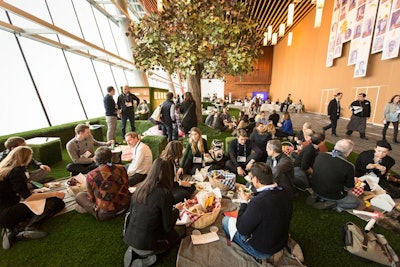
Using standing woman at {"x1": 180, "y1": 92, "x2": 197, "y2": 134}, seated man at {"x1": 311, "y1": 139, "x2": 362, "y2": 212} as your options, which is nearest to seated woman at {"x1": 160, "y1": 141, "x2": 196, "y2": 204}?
seated man at {"x1": 311, "y1": 139, "x2": 362, "y2": 212}

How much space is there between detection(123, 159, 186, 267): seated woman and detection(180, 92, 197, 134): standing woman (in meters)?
4.07

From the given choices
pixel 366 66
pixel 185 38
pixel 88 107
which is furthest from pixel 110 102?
pixel 366 66

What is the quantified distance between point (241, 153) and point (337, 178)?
1.54 m

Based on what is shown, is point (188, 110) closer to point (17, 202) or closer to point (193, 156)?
point (193, 156)

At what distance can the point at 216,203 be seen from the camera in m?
2.53

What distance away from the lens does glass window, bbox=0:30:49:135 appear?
4.78 meters

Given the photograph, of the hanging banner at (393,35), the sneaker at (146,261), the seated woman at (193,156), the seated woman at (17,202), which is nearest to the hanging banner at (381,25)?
the hanging banner at (393,35)

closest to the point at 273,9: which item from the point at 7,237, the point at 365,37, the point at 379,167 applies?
the point at 365,37

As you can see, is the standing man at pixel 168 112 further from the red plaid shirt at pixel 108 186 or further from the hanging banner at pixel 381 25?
the hanging banner at pixel 381 25

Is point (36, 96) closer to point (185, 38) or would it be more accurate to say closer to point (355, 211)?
point (185, 38)

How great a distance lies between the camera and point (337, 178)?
255cm

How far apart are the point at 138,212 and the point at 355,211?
9.10ft

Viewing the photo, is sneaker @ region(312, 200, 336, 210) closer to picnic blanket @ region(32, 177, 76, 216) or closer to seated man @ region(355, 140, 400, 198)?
seated man @ region(355, 140, 400, 198)

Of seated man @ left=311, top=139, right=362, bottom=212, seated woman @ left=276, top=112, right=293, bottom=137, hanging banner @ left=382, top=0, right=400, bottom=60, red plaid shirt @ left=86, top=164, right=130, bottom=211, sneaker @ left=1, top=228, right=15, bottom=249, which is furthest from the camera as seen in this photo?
hanging banner @ left=382, top=0, right=400, bottom=60
